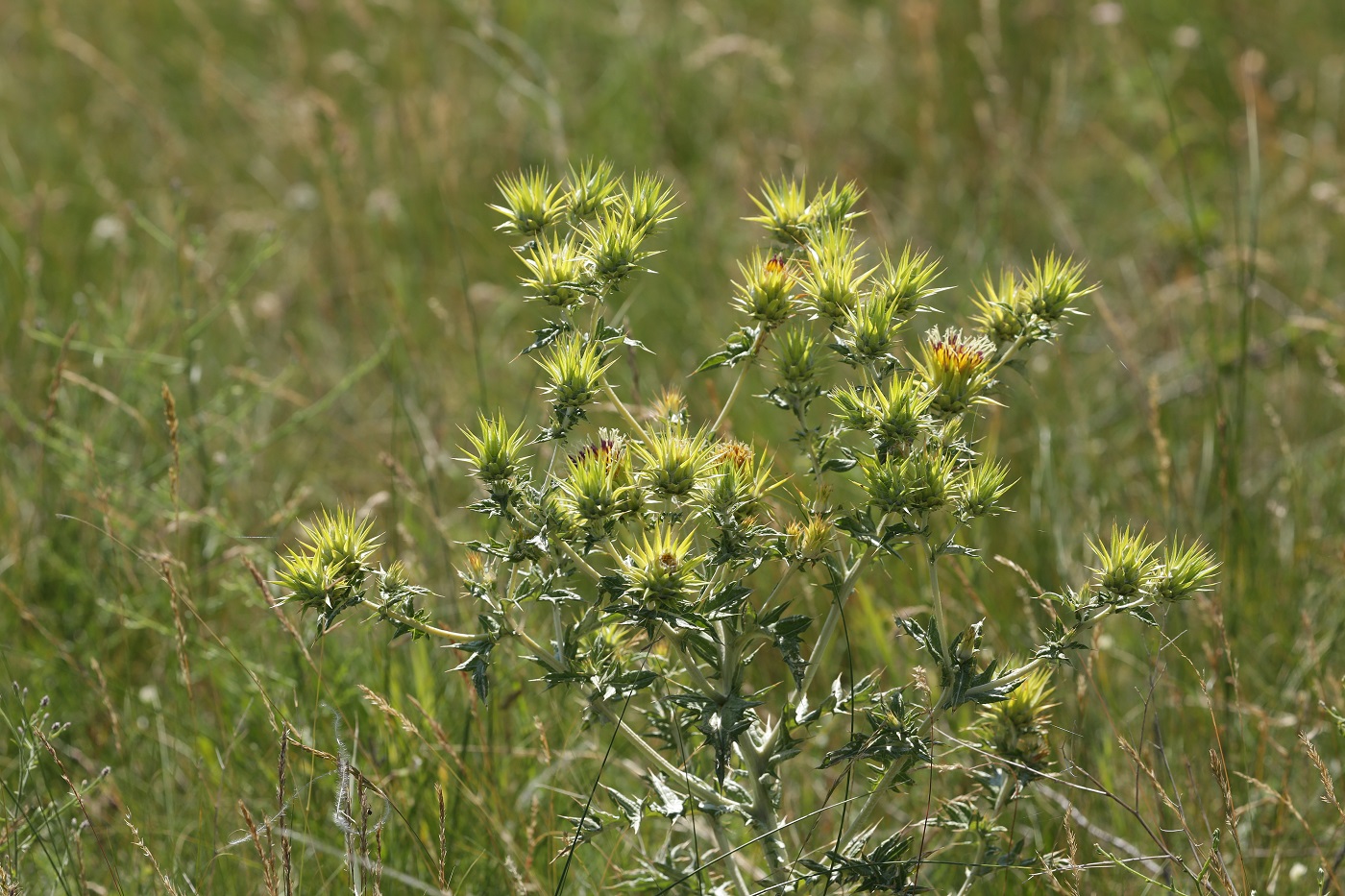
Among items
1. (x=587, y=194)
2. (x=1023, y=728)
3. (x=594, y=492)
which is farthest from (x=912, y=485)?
(x=587, y=194)

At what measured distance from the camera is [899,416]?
5.43 ft

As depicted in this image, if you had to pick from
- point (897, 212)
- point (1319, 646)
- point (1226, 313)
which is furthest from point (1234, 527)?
point (897, 212)

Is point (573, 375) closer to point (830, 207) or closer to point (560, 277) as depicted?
point (560, 277)

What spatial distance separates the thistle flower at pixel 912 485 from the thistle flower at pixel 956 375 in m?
0.09

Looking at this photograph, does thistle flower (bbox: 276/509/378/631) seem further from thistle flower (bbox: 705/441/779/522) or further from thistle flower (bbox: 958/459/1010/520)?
thistle flower (bbox: 958/459/1010/520)

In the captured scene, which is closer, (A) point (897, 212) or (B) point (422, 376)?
(B) point (422, 376)

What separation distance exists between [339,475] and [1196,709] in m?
2.61

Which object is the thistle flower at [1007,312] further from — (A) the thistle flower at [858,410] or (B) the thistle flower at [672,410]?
(B) the thistle flower at [672,410]

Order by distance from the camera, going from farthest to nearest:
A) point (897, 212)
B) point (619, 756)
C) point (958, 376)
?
point (897, 212) < point (619, 756) < point (958, 376)

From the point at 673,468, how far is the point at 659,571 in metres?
0.15

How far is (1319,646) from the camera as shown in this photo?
2727 millimetres

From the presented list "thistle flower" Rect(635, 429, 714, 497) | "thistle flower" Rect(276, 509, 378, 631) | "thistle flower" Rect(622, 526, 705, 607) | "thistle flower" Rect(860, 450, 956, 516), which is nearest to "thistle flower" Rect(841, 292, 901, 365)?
"thistle flower" Rect(860, 450, 956, 516)

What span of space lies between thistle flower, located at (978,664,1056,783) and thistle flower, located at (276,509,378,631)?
3.42ft

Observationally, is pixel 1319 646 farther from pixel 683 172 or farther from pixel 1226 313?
pixel 683 172
